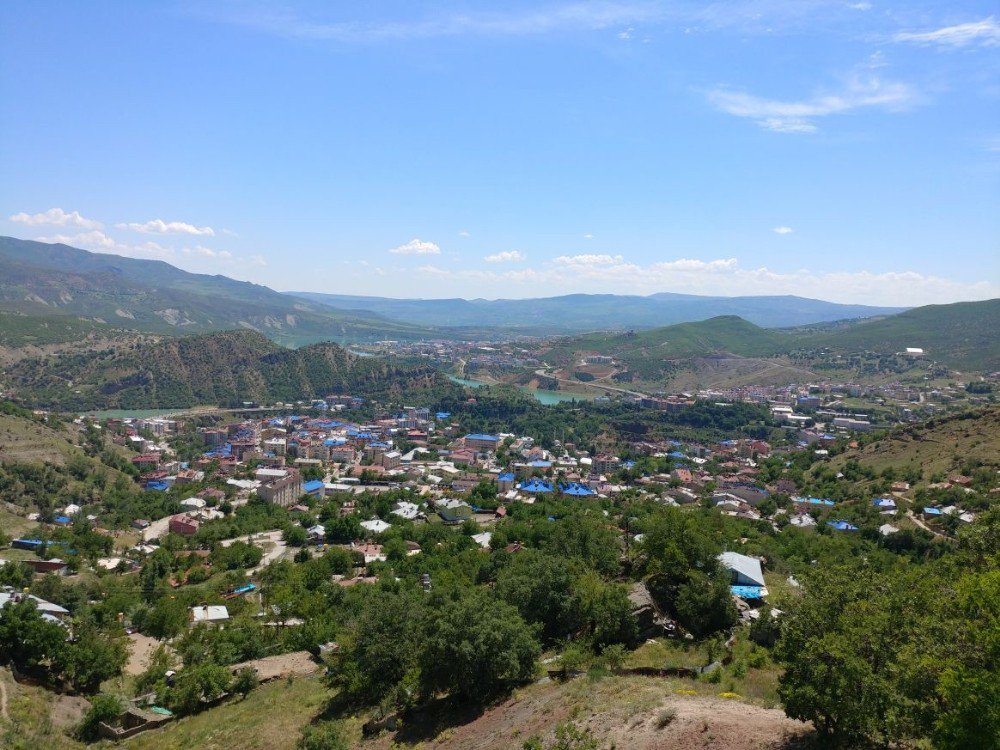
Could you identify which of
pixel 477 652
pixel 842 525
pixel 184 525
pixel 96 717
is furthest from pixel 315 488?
pixel 477 652

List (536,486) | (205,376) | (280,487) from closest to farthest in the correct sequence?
(280,487), (536,486), (205,376)

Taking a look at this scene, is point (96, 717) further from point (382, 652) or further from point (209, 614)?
point (209, 614)

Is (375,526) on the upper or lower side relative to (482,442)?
upper

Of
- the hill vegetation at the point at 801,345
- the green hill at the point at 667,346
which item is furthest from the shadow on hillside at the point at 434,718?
the green hill at the point at 667,346

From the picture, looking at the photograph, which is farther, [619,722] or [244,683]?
[244,683]

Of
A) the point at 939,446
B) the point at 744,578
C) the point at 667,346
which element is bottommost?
the point at 939,446

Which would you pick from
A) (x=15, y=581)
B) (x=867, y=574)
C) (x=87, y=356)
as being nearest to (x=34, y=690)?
(x=15, y=581)
